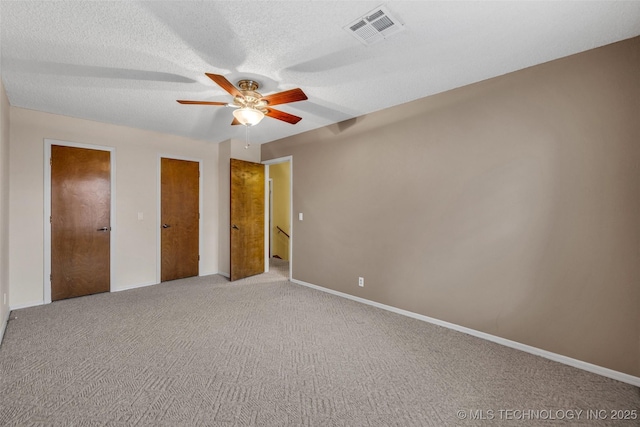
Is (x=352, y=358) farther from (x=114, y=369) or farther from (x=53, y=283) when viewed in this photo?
(x=53, y=283)

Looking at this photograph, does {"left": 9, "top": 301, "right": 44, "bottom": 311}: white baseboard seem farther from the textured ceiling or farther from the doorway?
the doorway

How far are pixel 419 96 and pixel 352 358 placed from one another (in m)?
2.77

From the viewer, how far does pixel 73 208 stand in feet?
12.4


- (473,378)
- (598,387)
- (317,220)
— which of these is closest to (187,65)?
(317,220)

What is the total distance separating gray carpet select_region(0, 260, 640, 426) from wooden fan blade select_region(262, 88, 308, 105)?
220 cm

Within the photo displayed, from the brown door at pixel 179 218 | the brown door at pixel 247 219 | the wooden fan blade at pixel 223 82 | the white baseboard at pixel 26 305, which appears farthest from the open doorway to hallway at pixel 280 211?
the wooden fan blade at pixel 223 82

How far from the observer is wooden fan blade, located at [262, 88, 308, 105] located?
7.25ft

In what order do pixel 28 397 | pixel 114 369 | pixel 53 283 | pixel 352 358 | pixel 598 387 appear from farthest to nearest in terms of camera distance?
pixel 53 283, pixel 352 358, pixel 114 369, pixel 598 387, pixel 28 397

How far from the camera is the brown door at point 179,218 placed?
4.59 metres

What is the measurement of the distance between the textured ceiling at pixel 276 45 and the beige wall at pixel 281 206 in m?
3.78

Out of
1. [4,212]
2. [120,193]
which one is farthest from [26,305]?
[120,193]

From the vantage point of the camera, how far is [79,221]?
383 cm

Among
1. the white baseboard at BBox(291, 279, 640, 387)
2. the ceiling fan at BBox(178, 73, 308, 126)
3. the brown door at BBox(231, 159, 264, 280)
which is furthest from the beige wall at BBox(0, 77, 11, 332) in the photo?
the white baseboard at BBox(291, 279, 640, 387)

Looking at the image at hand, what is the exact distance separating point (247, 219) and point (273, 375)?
318 cm
